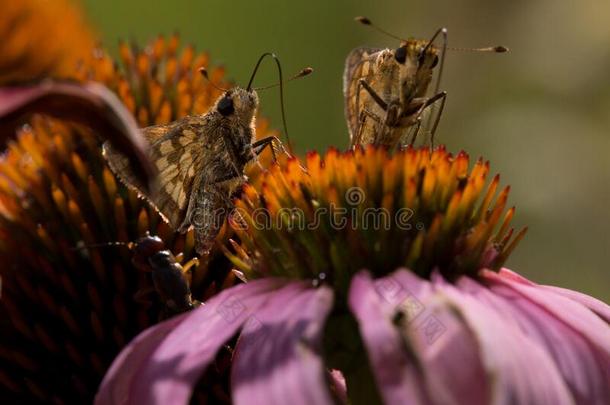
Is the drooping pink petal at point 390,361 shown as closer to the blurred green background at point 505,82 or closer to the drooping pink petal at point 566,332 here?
the drooping pink petal at point 566,332

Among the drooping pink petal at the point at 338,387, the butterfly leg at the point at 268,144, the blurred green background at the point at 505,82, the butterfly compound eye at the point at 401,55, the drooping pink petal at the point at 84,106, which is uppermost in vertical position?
the drooping pink petal at the point at 84,106

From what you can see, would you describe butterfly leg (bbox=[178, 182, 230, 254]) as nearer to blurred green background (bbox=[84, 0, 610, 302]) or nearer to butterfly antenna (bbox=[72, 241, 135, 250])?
butterfly antenna (bbox=[72, 241, 135, 250])

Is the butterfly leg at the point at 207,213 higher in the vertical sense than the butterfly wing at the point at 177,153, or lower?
lower

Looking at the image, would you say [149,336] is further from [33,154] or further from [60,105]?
[33,154]

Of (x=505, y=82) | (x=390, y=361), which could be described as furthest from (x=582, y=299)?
(x=505, y=82)

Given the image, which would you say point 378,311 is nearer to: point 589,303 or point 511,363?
point 511,363

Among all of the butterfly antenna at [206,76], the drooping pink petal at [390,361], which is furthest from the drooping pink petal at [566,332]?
the butterfly antenna at [206,76]

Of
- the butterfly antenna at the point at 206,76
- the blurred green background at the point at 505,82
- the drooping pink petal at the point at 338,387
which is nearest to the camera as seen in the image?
the drooping pink petal at the point at 338,387
